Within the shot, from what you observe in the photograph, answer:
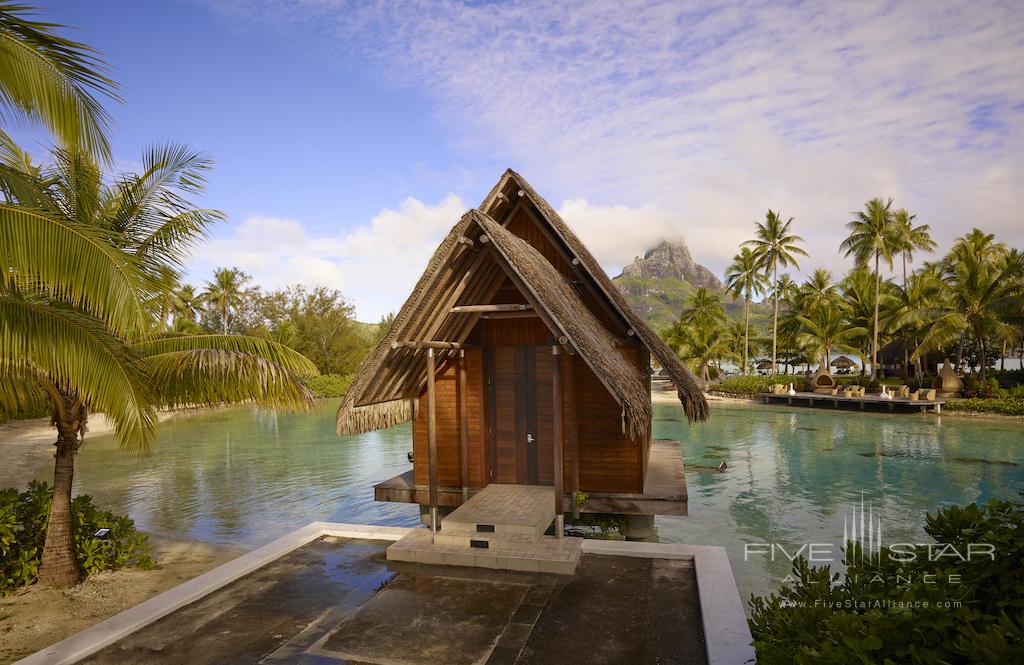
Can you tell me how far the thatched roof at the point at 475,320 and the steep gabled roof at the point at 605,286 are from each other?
24 mm

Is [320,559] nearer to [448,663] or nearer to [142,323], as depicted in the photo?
[448,663]

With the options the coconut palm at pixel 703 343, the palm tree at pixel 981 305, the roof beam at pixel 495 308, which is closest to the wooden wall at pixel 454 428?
the roof beam at pixel 495 308

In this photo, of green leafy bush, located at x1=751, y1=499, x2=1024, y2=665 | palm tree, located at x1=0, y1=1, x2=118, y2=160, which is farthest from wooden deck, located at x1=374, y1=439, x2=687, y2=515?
palm tree, located at x1=0, y1=1, x2=118, y2=160

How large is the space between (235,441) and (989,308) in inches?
1615

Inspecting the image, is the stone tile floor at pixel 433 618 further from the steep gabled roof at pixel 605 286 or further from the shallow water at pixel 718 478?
the steep gabled roof at pixel 605 286

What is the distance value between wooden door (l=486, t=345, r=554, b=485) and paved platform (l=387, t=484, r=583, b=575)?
1666 millimetres

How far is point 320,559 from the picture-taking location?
333 inches

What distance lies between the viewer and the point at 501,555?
7.98 m

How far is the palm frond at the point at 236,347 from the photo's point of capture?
848cm

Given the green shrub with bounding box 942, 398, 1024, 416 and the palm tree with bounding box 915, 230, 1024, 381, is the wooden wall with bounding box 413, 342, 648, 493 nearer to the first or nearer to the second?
the green shrub with bounding box 942, 398, 1024, 416

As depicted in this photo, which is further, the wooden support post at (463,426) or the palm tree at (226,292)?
the palm tree at (226,292)

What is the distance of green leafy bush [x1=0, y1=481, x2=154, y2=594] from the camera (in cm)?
820

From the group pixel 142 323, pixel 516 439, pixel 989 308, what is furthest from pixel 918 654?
pixel 989 308

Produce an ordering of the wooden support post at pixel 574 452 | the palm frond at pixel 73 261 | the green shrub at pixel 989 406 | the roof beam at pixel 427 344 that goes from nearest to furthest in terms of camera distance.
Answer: the palm frond at pixel 73 261 → the roof beam at pixel 427 344 → the wooden support post at pixel 574 452 → the green shrub at pixel 989 406
